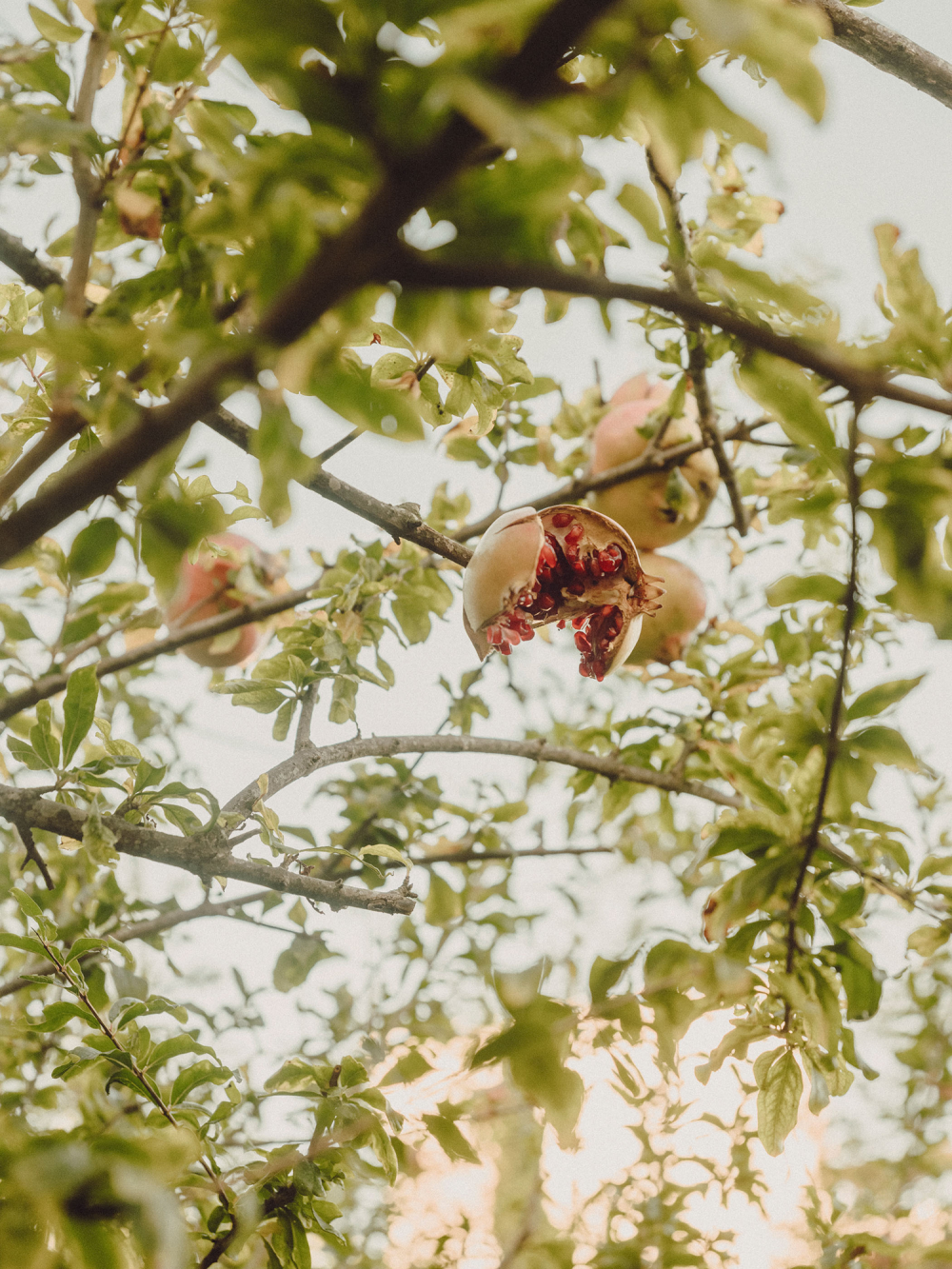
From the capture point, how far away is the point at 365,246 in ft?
0.71

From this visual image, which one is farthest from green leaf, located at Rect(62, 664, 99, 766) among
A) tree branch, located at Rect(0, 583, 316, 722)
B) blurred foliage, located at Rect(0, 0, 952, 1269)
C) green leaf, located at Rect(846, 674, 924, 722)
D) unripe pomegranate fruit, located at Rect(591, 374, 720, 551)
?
unripe pomegranate fruit, located at Rect(591, 374, 720, 551)

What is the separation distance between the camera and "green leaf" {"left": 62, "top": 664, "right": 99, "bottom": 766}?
2.42 feet

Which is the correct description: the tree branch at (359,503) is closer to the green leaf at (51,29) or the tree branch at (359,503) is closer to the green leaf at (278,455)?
the green leaf at (51,29)

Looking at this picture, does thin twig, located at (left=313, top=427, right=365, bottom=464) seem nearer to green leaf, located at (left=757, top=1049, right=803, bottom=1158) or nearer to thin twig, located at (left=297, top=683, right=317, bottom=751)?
thin twig, located at (left=297, top=683, right=317, bottom=751)

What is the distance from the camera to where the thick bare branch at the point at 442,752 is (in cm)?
81

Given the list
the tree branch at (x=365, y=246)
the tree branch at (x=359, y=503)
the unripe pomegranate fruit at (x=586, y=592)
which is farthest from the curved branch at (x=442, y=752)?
the tree branch at (x=365, y=246)

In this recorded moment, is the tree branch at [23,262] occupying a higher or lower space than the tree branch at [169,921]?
higher

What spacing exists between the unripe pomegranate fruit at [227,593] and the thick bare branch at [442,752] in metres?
0.43

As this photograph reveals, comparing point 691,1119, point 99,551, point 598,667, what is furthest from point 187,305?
point 691,1119

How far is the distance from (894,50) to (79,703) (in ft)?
2.86

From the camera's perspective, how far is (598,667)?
100 centimetres

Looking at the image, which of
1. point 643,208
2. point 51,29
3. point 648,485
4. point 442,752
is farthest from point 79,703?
point 648,485

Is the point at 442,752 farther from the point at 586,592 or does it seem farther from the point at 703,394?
the point at 703,394

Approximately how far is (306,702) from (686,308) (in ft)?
2.51
